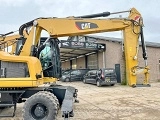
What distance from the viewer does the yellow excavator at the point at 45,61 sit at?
23.1 feet

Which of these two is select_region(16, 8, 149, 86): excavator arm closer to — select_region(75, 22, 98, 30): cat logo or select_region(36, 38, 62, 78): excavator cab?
select_region(75, 22, 98, 30): cat logo

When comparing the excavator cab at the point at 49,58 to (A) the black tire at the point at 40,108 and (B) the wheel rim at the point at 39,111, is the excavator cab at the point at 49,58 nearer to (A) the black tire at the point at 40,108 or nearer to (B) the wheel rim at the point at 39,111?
(A) the black tire at the point at 40,108

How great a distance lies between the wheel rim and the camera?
700 cm

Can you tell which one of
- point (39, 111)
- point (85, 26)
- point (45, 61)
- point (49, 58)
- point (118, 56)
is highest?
point (85, 26)

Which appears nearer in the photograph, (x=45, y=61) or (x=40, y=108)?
(x=40, y=108)

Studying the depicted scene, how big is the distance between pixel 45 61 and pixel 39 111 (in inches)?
80.2

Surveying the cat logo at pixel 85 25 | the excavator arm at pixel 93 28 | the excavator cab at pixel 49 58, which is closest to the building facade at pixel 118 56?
the excavator arm at pixel 93 28

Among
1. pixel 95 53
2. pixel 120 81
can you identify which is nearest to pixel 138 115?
pixel 120 81

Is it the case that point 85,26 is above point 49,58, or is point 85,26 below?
above

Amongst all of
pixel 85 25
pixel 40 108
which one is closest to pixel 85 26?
pixel 85 25

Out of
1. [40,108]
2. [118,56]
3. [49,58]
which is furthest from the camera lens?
[118,56]

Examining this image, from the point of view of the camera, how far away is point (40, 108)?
702 centimetres

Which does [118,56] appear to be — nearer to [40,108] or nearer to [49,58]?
[49,58]

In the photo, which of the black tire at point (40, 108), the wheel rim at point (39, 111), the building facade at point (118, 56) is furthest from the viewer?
the building facade at point (118, 56)
